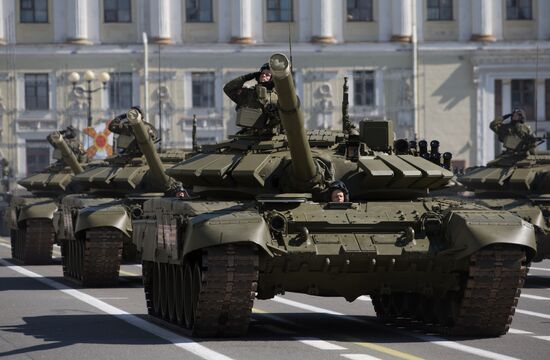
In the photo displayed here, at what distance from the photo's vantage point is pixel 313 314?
899 inches

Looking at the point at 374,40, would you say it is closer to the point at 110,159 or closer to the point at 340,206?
the point at 110,159

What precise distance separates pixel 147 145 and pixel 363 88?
5117 cm

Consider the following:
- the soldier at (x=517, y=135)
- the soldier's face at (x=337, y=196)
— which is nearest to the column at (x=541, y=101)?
Result: the soldier at (x=517, y=135)

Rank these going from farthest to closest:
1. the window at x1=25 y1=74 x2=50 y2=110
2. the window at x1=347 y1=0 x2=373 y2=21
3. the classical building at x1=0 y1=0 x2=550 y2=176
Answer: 1. the window at x1=347 y1=0 x2=373 y2=21
2. the window at x1=25 y1=74 x2=50 y2=110
3. the classical building at x1=0 y1=0 x2=550 y2=176

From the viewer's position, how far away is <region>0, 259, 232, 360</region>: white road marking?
56.4ft

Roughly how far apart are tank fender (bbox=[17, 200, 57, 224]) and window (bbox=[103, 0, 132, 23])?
43162 mm

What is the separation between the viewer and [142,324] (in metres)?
21.0

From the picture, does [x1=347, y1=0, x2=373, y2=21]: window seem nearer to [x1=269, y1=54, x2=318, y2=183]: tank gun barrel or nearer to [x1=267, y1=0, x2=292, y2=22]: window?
[x1=267, y1=0, x2=292, y2=22]: window

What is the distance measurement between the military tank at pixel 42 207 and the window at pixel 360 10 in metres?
42.3

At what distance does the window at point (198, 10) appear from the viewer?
80.4m

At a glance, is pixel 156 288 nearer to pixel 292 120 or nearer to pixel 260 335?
pixel 260 335

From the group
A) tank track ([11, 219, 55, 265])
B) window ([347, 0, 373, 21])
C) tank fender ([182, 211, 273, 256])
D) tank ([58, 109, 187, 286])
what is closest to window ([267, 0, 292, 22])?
window ([347, 0, 373, 21])

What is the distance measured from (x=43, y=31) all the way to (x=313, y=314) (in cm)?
5846

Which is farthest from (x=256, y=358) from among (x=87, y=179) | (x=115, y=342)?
(x=87, y=179)
